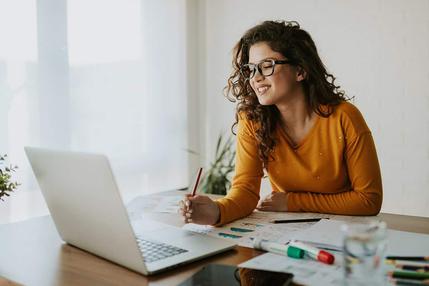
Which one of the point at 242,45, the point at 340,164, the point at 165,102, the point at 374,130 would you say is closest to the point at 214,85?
the point at 165,102

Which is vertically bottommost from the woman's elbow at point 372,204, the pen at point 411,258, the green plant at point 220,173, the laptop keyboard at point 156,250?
the green plant at point 220,173

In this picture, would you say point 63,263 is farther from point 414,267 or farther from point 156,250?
point 414,267

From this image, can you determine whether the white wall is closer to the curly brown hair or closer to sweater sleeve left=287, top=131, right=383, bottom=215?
the curly brown hair

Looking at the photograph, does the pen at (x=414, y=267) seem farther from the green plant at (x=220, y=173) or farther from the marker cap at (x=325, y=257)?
the green plant at (x=220, y=173)

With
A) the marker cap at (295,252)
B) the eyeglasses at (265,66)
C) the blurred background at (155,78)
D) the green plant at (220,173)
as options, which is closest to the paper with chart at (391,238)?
the marker cap at (295,252)

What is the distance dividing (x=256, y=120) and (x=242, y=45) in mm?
288

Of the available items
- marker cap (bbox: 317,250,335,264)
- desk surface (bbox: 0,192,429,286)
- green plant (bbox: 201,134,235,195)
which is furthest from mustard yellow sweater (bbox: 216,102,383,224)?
green plant (bbox: 201,134,235,195)

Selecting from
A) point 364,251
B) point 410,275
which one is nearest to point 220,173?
point 410,275

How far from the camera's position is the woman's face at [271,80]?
1.55 m

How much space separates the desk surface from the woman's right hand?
0.23m

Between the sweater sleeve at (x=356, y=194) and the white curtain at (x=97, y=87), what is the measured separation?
5.15ft

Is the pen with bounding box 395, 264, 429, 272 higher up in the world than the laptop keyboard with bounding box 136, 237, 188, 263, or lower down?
higher up

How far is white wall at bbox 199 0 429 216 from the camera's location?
2641 millimetres

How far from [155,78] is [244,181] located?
1.77 metres
